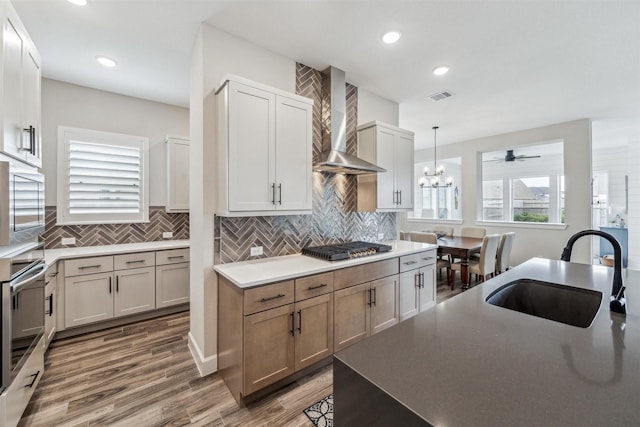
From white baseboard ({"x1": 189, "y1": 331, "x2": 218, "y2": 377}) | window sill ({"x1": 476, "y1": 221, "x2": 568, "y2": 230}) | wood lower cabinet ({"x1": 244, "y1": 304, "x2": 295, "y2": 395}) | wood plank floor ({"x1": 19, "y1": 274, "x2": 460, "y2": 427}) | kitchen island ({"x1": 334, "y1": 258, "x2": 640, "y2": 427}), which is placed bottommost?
wood plank floor ({"x1": 19, "y1": 274, "x2": 460, "y2": 427})

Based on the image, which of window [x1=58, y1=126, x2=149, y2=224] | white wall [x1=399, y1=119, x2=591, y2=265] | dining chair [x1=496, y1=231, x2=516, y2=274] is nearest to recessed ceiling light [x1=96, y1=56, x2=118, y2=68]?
window [x1=58, y1=126, x2=149, y2=224]

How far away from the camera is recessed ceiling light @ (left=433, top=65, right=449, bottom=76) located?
3055 mm

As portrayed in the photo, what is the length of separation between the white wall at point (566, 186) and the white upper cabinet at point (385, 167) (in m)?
3.62

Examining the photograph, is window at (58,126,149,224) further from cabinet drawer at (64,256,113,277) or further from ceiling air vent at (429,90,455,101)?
ceiling air vent at (429,90,455,101)

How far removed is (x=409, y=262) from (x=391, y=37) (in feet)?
7.49

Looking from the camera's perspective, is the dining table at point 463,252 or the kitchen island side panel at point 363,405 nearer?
the kitchen island side panel at point 363,405

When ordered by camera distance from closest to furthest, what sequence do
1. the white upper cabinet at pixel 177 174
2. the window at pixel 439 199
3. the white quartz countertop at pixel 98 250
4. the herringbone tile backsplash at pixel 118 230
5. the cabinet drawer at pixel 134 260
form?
the white quartz countertop at pixel 98 250 → the cabinet drawer at pixel 134 260 → the herringbone tile backsplash at pixel 118 230 → the white upper cabinet at pixel 177 174 → the window at pixel 439 199

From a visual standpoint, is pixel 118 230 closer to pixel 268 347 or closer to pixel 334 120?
pixel 268 347

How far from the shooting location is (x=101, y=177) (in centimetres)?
347

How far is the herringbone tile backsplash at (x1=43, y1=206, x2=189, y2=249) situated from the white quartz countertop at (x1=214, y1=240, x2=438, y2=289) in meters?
2.09

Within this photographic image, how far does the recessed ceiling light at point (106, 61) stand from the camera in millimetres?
2784

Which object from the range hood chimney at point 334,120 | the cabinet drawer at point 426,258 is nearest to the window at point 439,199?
the cabinet drawer at point 426,258

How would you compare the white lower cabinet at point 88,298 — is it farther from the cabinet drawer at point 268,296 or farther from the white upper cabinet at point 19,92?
the cabinet drawer at point 268,296

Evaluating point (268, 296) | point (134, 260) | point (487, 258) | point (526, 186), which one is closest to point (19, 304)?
point (268, 296)
